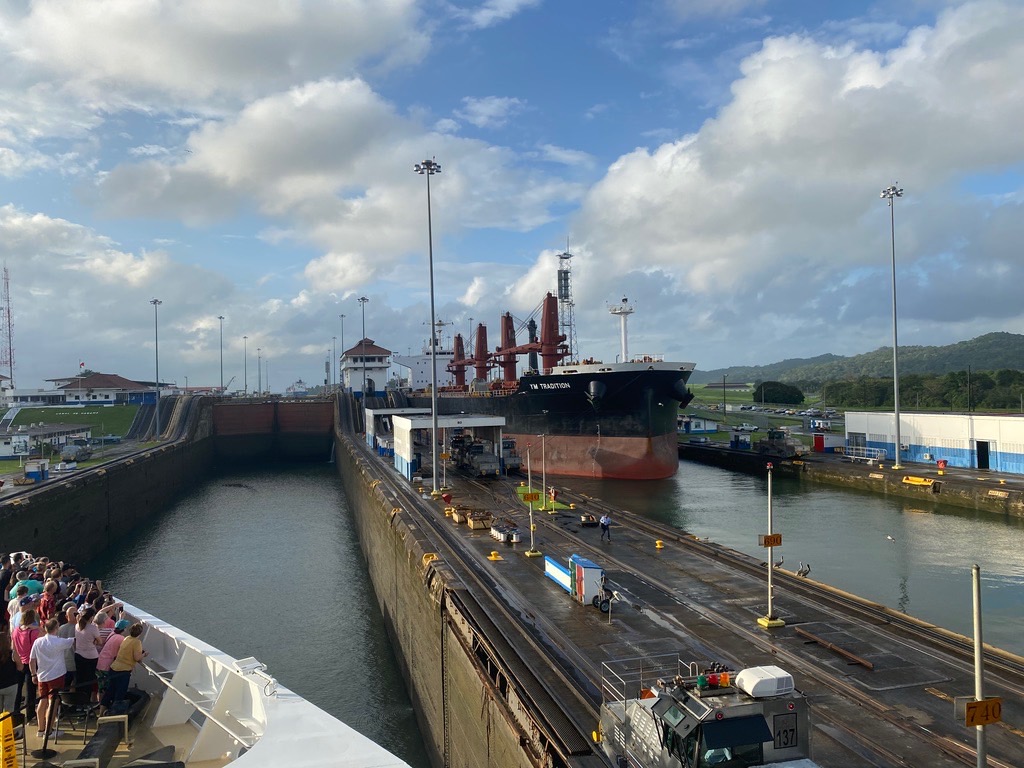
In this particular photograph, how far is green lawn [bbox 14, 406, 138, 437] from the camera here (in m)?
80.9

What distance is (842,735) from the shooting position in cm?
1159

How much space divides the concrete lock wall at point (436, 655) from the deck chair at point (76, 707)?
6620 mm

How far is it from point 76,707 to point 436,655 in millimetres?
11120

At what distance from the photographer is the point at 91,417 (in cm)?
8369

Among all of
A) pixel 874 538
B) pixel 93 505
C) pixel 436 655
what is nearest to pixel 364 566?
pixel 93 505

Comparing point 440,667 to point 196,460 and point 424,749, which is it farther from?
point 196,460

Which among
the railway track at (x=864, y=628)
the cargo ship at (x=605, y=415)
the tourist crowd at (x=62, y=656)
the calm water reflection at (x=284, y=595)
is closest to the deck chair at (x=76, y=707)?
the tourist crowd at (x=62, y=656)

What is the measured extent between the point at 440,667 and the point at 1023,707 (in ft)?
42.1

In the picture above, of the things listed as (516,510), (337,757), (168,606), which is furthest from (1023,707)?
(168,606)

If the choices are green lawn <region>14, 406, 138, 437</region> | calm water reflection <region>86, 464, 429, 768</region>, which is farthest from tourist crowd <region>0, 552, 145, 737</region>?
green lawn <region>14, 406, 138, 437</region>

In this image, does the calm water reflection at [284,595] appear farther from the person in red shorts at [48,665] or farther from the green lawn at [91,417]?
the green lawn at [91,417]

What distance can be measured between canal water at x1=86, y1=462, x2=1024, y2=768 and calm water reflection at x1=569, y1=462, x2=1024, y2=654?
0.34 feet

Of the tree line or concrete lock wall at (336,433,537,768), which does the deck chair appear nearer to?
concrete lock wall at (336,433,537,768)

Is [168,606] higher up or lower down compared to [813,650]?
lower down
